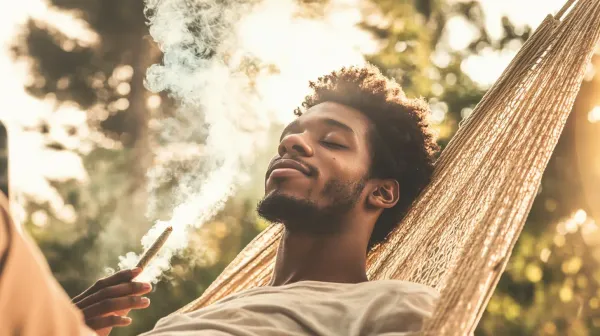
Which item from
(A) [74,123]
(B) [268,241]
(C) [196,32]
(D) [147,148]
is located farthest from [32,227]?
(B) [268,241]

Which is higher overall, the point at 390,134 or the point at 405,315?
the point at 390,134

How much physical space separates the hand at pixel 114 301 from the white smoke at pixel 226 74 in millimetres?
225

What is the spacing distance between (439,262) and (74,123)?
21.1 feet

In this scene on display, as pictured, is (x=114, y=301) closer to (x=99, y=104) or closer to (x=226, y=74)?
(x=226, y=74)

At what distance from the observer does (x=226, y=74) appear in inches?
140

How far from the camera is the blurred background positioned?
6.24m

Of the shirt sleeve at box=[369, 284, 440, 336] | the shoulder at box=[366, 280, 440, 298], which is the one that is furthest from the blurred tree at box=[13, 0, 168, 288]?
the shirt sleeve at box=[369, 284, 440, 336]

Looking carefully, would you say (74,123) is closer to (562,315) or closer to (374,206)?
(562,315)

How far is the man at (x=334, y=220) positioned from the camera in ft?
4.84

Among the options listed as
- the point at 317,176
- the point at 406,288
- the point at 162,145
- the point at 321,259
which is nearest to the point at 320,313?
the point at 406,288

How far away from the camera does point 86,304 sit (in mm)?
1799

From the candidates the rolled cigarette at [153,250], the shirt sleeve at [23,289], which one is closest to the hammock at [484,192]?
the rolled cigarette at [153,250]

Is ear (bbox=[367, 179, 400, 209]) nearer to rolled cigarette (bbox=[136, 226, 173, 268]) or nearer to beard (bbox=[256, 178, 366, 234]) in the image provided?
beard (bbox=[256, 178, 366, 234])

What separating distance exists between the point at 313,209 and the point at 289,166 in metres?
0.14
